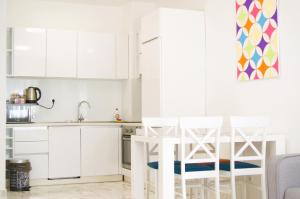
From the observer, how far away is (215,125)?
12.2ft

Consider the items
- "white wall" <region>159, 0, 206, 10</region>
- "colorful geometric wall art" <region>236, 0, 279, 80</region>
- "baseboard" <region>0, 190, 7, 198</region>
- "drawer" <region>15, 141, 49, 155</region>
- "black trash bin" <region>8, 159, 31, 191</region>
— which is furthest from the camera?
"drawer" <region>15, 141, 49, 155</region>

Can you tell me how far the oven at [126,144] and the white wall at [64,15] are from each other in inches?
68.6

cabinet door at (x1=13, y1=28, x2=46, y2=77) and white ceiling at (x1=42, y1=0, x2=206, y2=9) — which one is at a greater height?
white ceiling at (x1=42, y1=0, x2=206, y2=9)

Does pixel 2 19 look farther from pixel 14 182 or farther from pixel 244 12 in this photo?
pixel 244 12

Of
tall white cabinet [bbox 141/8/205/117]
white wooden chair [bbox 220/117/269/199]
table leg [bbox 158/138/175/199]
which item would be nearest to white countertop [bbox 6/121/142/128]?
tall white cabinet [bbox 141/8/205/117]

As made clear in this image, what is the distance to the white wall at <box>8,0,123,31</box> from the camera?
6785mm

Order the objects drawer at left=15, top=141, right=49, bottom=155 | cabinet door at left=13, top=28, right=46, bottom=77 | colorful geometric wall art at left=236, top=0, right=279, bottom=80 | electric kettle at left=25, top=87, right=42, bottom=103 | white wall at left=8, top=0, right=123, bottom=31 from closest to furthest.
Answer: colorful geometric wall art at left=236, top=0, right=279, bottom=80 < drawer at left=15, top=141, right=49, bottom=155 < cabinet door at left=13, top=28, right=46, bottom=77 < electric kettle at left=25, top=87, right=42, bottom=103 < white wall at left=8, top=0, right=123, bottom=31

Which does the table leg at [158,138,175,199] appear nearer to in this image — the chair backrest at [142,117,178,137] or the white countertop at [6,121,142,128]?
the chair backrest at [142,117,178,137]

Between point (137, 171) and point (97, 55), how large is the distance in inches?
117

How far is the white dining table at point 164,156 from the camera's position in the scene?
11.6ft

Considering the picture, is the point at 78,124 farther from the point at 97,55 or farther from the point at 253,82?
the point at 253,82

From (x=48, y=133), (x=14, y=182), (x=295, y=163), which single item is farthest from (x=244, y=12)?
(x=14, y=182)

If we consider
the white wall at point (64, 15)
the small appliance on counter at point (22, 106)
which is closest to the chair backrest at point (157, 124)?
the small appliance on counter at point (22, 106)

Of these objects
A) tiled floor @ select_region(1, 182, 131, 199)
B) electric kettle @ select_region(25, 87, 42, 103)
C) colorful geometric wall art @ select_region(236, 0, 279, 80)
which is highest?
colorful geometric wall art @ select_region(236, 0, 279, 80)
